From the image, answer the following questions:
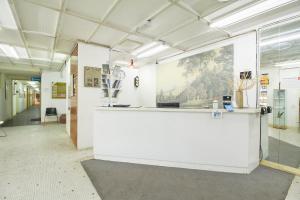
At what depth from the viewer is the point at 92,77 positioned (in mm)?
4332

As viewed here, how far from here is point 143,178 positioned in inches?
99.7

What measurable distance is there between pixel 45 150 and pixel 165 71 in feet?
14.9

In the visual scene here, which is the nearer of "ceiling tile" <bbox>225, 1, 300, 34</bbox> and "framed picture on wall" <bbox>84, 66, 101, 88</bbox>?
"ceiling tile" <bbox>225, 1, 300, 34</bbox>

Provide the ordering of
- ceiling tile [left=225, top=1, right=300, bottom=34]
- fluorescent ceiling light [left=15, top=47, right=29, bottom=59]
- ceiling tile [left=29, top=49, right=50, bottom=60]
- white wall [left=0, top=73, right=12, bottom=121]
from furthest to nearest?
white wall [left=0, top=73, right=12, bottom=121] → ceiling tile [left=29, top=49, right=50, bottom=60] → fluorescent ceiling light [left=15, top=47, right=29, bottom=59] → ceiling tile [left=225, top=1, right=300, bottom=34]

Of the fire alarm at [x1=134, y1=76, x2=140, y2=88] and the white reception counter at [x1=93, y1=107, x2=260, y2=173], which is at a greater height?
the fire alarm at [x1=134, y1=76, x2=140, y2=88]

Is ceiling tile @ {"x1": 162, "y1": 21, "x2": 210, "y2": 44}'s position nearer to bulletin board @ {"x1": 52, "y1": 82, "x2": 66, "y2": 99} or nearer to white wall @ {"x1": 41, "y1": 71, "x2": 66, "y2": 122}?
white wall @ {"x1": 41, "y1": 71, "x2": 66, "y2": 122}

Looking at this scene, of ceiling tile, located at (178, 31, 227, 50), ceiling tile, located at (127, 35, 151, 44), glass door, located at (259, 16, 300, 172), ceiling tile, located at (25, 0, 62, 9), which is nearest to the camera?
ceiling tile, located at (25, 0, 62, 9)

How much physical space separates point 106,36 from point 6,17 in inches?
74.1

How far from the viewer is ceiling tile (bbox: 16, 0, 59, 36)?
2694 millimetres

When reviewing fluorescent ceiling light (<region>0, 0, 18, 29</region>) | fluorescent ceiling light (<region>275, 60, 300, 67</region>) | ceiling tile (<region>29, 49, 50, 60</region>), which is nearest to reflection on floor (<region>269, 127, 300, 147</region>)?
fluorescent ceiling light (<region>275, 60, 300, 67</region>)

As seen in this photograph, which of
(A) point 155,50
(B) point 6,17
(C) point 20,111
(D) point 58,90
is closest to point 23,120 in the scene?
(D) point 58,90

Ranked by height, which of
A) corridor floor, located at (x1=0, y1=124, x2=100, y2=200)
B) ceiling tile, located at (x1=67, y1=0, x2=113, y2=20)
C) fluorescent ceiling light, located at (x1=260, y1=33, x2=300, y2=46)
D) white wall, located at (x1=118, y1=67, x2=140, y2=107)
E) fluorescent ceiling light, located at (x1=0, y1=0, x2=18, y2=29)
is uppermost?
→ ceiling tile, located at (x1=67, y1=0, x2=113, y2=20)

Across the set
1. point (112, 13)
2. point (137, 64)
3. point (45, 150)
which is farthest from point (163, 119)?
point (137, 64)

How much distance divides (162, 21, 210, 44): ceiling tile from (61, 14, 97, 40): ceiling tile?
182 centimetres
